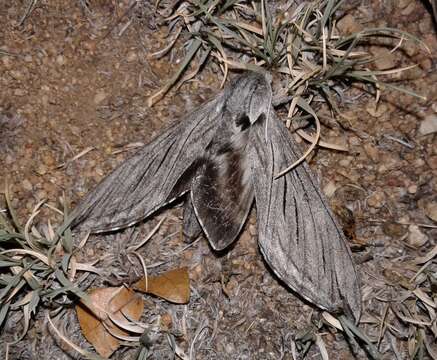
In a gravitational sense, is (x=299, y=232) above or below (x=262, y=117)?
below

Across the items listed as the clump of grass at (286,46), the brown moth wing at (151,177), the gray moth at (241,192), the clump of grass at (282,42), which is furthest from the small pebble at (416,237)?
the brown moth wing at (151,177)

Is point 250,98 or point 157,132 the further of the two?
point 157,132

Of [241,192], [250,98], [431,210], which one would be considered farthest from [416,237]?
[250,98]

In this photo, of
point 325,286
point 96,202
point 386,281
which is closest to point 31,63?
point 96,202

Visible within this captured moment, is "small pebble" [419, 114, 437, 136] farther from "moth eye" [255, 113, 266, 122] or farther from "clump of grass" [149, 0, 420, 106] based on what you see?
"moth eye" [255, 113, 266, 122]

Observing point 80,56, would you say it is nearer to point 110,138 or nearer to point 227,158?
point 110,138

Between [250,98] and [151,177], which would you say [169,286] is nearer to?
[151,177]

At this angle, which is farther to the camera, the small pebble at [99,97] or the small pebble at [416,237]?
the small pebble at [99,97]

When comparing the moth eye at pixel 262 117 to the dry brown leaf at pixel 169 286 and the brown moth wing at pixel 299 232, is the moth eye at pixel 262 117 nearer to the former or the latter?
the brown moth wing at pixel 299 232
